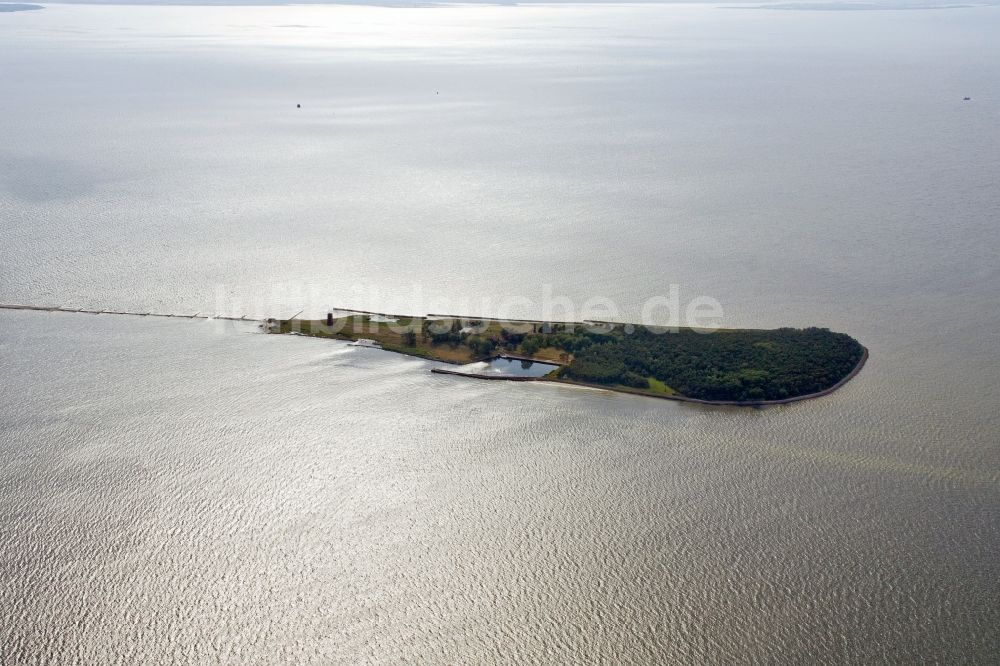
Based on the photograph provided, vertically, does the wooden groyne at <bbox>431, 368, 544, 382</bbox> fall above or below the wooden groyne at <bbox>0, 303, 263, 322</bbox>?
below

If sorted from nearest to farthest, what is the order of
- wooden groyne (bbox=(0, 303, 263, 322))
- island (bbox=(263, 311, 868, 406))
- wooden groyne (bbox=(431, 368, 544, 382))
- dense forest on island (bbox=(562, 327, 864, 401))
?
dense forest on island (bbox=(562, 327, 864, 401)), island (bbox=(263, 311, 868, 406)), wooden groyne (bbox=(431, 368, 544, 382)), wooden groyne (bbox=(0, 303, 263, 322))

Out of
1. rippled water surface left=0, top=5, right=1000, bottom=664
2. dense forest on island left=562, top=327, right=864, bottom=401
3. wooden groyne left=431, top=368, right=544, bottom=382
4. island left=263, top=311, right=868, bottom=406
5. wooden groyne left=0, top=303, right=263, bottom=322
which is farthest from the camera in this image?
wooden groyne left=0, top=303, right=263, bottom=322

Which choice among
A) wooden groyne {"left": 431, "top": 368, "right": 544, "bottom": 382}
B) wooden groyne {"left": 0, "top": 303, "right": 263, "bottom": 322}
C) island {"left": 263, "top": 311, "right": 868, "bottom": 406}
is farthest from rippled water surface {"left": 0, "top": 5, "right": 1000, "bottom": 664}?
island {"left": 263, "top": 311, "right": 868, "bottom": 406}

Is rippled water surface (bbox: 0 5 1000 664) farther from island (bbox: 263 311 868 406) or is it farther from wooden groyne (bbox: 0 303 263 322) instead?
island (bbox: 263 311 868 406)

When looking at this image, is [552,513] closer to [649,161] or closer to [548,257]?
[548,257]

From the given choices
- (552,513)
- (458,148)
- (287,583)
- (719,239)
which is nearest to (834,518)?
(552,513)
